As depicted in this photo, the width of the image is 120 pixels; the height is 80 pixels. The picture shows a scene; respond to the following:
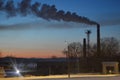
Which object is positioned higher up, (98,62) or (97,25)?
(97,25)

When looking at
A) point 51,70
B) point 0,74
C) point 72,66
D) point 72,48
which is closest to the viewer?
point 0,74

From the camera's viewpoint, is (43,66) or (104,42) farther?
(104,42)

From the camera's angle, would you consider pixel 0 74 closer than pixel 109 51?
Yes

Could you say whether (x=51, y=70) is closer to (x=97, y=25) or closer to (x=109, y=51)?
(x=97, y=25)

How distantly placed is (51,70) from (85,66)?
9002 mm

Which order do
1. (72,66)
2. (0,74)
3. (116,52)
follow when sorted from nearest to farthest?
(0,74)
(72,66)
(116,52)

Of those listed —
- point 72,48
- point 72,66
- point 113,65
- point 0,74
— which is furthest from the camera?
point 72,48

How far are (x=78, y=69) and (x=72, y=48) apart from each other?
1735 inches

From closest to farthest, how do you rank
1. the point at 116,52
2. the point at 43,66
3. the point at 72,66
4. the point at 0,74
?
the point at 0,74 < the point at 72,66 < the point at 43,66 < the point at 116,52

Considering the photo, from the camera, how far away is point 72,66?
87.1 metres

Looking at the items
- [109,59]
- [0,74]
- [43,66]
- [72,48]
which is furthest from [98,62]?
[72,48]

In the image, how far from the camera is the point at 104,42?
118 m

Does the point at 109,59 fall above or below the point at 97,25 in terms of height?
below

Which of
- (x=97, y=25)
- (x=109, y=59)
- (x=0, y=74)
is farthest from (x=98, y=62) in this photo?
(x=0, y=74)
